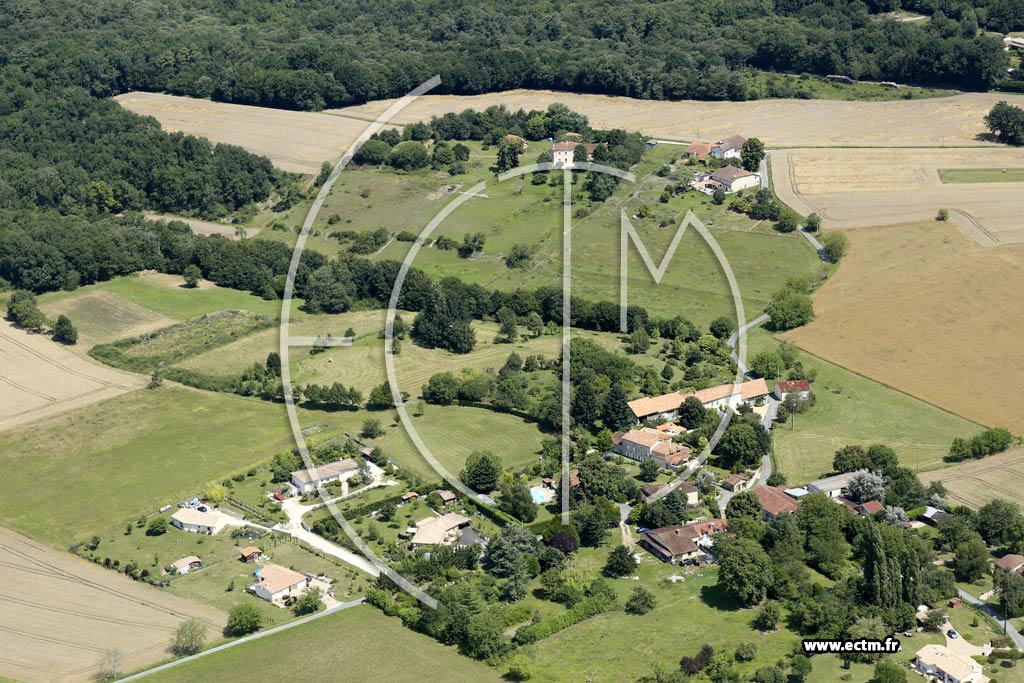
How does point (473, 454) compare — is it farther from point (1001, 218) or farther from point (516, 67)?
point (516, 67)

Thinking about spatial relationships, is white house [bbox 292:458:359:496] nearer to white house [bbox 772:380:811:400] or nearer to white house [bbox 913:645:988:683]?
white house [bbox 772:380:811:400]

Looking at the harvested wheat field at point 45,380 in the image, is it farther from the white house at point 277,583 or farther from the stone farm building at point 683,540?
the stone farm building at point 683,540

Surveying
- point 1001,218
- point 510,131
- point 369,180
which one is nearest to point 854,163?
point 1001,218

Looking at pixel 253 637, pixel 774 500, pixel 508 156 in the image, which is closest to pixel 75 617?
pixel 253 637

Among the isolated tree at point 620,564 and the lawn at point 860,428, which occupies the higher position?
the lawn at point 860,428

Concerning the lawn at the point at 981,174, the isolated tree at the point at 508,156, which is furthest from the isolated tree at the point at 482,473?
the lawn at the point at 981,174

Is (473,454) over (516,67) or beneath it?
beneath

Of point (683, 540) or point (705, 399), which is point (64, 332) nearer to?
point (705, 399)
